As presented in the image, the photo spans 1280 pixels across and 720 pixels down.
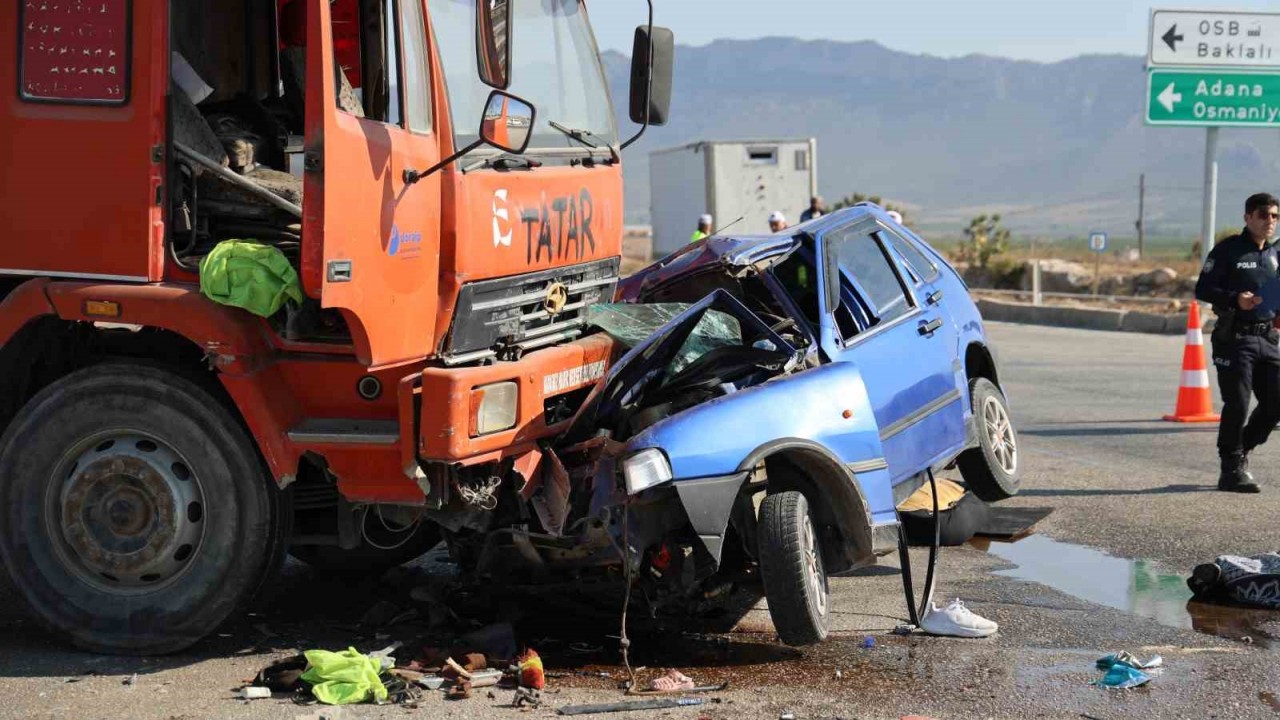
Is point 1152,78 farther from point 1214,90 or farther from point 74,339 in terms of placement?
point 74,339

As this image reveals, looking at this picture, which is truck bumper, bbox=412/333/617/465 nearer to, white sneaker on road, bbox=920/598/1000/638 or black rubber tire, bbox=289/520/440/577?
black rubber tire, bbox=289/520/440/577

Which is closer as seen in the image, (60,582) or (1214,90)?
(60,582)

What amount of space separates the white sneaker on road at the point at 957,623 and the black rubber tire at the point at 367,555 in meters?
2.41

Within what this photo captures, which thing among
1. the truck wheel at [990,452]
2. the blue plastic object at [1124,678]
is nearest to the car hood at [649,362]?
the blue plastic object at [1124,678]

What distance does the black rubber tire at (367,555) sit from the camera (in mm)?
7559

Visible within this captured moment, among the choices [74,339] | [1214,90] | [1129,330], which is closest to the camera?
[74,339]

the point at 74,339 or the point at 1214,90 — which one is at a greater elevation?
the point at 1214,90

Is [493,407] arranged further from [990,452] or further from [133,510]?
[990,452]

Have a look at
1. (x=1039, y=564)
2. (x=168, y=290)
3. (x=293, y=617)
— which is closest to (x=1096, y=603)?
(x=1039, y=564)

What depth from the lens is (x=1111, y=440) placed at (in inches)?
479

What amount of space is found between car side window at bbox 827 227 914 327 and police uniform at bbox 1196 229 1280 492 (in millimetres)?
2850

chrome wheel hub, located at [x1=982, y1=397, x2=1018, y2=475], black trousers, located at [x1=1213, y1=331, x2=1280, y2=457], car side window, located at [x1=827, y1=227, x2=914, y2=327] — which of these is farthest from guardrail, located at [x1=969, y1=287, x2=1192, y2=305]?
car side window, located at [x1=827, y1=227, x2=914, y2=327]

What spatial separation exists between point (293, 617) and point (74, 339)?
1555 mm

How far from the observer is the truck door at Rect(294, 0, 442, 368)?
5527mm
